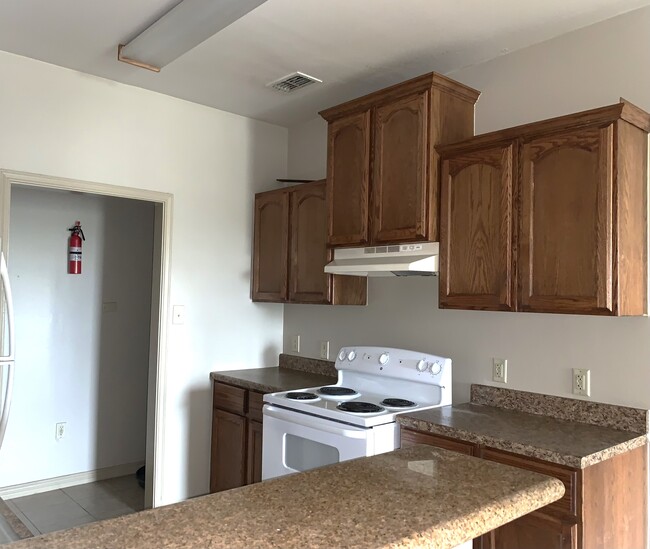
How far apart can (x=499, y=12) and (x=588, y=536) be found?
77.9 inches

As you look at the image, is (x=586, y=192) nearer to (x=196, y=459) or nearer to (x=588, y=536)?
(x=588, y=536)

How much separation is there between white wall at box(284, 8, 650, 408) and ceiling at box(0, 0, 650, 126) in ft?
0.32

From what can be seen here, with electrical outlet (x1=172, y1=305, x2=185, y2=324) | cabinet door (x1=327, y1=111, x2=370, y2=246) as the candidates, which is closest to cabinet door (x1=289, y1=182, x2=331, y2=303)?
cabinet door (x1=327, y1=111, x2=370, y2=246)

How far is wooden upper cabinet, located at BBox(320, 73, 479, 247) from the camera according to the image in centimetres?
255

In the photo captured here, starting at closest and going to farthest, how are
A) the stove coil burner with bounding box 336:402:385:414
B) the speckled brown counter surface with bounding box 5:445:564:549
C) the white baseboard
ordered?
the speckled brown counter surface with bounding box 5:445:564:549
the stove coil burner with bounding box 336:402:385:414
the white baseboard

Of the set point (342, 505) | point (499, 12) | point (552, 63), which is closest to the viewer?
point (342, 505)

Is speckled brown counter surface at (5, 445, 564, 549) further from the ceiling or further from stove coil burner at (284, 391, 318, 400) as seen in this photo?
the ceiling

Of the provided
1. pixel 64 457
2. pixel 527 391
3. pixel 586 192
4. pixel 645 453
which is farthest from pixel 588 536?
pixel 64 457

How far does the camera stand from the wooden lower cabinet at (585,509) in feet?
6.02

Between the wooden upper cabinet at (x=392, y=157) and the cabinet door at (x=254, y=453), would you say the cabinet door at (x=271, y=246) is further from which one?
the cabinet door at (x=254, y=453)

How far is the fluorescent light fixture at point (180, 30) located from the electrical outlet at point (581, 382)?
1.93 metres

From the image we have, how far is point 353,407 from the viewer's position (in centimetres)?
251

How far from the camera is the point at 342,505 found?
1.06 meters

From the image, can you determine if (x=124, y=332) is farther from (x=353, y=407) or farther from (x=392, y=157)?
(x=392, y=157)
